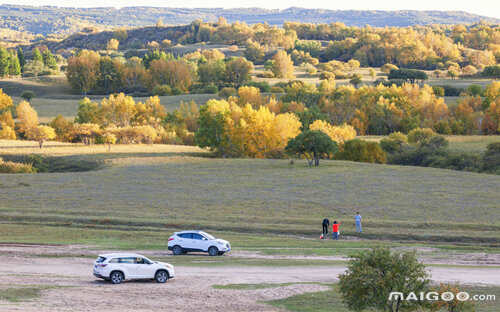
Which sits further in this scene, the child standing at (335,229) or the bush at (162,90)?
the bush at (162,90)

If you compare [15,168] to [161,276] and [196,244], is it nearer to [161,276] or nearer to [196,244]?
[196,244]

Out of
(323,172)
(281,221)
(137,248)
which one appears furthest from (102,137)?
(137,248)

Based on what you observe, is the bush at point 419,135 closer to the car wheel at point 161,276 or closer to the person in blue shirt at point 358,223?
the person in blue shirt at point 358,223

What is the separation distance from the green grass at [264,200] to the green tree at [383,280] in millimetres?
18501

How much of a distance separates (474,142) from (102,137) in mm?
63742

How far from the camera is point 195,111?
467 feet

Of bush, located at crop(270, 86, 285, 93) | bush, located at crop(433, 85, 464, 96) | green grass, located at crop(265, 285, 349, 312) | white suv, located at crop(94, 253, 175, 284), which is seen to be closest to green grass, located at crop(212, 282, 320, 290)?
green grass, located at crop(265, 285, 349, 312)

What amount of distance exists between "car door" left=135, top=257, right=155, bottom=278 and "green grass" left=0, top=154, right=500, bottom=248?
10972 millimetres

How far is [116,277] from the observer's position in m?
27.2

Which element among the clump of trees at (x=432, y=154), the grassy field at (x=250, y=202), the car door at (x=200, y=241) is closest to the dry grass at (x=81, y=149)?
the grassy field at (x=250, y=202)

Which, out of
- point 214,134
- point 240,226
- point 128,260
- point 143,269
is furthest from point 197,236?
point 214,134

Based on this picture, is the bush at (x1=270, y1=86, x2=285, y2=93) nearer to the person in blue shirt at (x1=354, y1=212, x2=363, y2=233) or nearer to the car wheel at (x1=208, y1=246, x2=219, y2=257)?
the person in blue shirt at (x1=354, y1=212, x2=363, y2=233)

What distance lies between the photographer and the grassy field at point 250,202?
43.1 metres

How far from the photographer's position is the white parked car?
1375 inches
